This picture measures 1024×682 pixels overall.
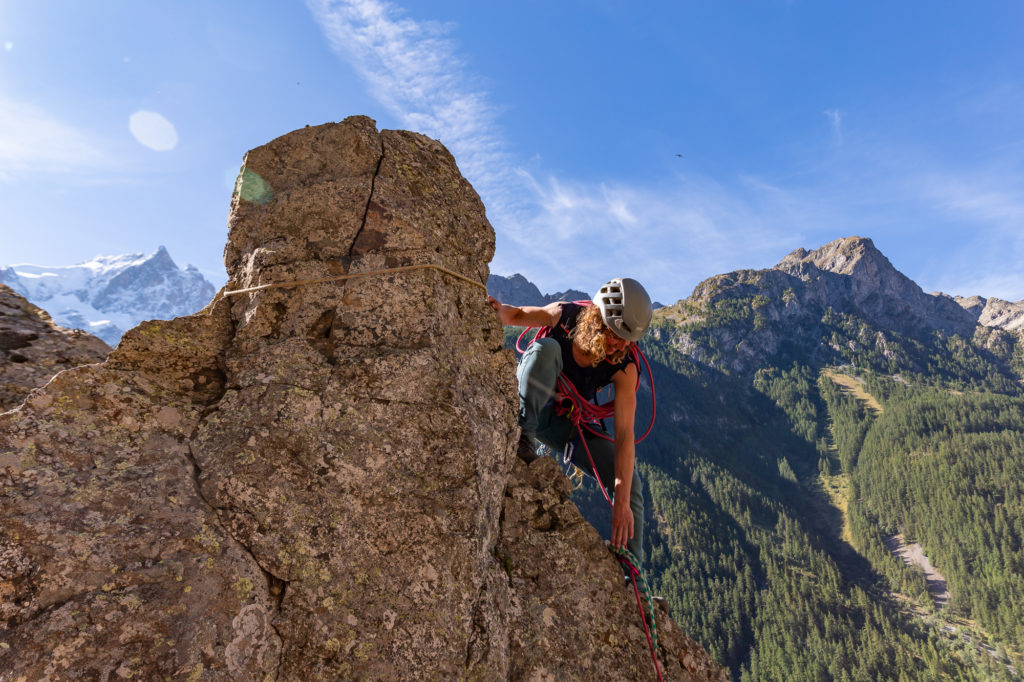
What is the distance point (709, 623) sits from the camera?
427 feet

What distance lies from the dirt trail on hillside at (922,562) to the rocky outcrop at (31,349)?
194104mm

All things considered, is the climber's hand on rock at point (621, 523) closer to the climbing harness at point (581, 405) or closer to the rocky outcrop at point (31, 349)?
the climbing harness at point (581, 405)

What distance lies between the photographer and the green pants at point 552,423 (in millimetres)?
5176

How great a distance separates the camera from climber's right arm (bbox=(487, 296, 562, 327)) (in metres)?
5.42

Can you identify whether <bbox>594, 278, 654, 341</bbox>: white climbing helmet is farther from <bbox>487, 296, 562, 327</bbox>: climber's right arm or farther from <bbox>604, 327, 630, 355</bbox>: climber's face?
<bbox>487, 296, 562, 327</bbox>: climber's right arm

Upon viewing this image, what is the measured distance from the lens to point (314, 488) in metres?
3.48

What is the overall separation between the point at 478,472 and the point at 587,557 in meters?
1.61

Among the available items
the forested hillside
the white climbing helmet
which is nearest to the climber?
the white climbing helmet

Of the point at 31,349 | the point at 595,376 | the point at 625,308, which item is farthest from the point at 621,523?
the point at 31,349

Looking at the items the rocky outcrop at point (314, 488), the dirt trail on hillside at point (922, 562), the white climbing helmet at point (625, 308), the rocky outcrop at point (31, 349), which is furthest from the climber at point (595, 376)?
the dirt trail on hillside at point (922, 562)

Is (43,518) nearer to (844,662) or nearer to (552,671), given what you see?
(552,671)

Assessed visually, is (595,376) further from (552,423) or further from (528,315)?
(528,315)

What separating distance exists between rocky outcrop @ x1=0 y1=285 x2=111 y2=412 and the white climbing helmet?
15.2 ft

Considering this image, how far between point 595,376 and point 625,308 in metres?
0.79
